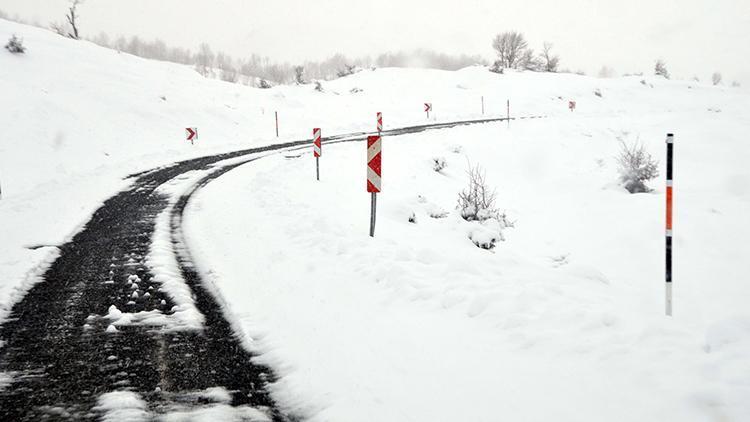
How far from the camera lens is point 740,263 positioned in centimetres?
967

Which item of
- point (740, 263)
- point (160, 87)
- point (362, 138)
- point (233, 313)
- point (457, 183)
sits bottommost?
point (740, 263)

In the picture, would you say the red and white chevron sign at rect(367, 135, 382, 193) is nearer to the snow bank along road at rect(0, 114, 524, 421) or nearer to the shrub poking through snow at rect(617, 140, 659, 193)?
the snow bank along road at rect(0, 114, 524, 421)

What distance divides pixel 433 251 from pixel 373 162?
1962 mm

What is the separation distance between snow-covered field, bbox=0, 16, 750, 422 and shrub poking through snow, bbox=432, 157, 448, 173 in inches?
8.4

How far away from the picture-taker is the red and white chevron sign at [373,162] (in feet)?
25.3

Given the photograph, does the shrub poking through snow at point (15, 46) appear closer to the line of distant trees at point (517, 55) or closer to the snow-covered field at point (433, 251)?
the snow-covered field at point (433, 251)

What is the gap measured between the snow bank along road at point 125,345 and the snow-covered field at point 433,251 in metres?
0.27

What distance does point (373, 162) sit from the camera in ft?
25.5

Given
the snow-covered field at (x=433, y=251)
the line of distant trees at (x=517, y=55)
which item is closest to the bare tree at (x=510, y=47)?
the line of distant trees at (x=517, y=55)

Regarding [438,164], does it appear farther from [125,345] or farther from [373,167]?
[125,345]

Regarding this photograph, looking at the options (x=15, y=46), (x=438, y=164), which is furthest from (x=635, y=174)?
(x=15, y=46)

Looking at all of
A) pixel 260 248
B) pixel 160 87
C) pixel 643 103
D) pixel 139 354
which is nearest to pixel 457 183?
pixel 260 248

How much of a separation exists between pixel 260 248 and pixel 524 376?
4.57m

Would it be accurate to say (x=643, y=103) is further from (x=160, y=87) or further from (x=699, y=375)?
(x=699, y=375)
